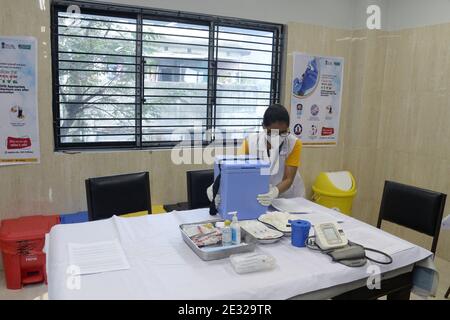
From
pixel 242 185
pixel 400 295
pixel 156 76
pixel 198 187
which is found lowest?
pixel 400 295

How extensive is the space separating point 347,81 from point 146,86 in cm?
205

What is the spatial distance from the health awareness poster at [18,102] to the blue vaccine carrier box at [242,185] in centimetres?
160

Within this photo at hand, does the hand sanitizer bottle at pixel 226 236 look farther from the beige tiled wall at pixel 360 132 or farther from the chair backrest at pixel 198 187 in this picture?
the beige tiled wall at pixel 360 132

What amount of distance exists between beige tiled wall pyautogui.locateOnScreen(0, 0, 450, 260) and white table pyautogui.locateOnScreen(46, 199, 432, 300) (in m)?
1.15

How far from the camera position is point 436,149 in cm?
328

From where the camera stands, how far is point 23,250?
2559 mm

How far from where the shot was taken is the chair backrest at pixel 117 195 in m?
2.14

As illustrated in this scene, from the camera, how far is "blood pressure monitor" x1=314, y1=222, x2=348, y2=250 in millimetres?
1580

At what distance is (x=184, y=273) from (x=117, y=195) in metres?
1.00

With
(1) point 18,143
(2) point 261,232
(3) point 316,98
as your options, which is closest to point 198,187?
(2) point 261,232

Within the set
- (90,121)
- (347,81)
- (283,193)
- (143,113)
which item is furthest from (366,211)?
(90,121)

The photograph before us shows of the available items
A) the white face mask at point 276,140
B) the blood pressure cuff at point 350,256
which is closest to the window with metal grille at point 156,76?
the white face mask at point 276,140

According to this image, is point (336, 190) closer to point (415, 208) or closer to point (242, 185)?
point (415, 208)
